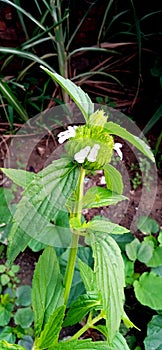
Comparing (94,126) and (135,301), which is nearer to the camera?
(94,126)

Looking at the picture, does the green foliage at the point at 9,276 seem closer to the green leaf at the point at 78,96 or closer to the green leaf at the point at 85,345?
the green leaf at the point at 85,345

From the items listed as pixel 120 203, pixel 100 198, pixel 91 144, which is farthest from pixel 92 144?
pixel 120 203

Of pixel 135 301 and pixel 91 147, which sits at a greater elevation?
pixel 91 147

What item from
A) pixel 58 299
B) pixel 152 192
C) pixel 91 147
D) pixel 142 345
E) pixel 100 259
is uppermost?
pixel 91 147

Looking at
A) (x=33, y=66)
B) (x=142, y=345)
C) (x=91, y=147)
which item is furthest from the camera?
(x=33, y=66)

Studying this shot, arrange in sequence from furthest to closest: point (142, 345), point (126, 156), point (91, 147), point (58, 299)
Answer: point (126, 156) → point (142, 345) → point (58, 299) → point (91, 147)

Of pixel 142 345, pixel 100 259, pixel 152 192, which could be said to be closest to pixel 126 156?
pixel 152 192

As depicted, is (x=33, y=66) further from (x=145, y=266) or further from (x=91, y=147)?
(x=91, y=147)
